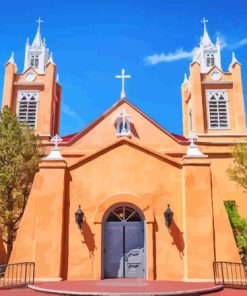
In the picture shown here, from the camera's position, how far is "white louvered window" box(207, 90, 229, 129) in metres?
30.8

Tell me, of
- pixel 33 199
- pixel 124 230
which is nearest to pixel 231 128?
pixel 124 230

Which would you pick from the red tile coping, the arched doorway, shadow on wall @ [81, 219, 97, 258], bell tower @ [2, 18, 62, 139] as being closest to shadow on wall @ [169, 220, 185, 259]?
the arched doorway

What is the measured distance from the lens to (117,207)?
15500 mm

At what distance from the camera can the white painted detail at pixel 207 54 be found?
34.8 metres

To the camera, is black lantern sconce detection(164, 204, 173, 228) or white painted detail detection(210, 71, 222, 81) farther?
white painted detail detection(210, 71, 222, 81)

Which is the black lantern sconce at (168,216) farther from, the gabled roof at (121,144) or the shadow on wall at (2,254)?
the shadow on wall at (2,254)

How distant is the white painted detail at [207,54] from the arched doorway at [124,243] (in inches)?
888

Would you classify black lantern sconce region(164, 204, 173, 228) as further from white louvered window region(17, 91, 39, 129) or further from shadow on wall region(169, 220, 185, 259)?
white louvered window region(17, 91, 39, 129)

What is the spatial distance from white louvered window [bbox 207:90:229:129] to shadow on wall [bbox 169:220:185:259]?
56.8 ft

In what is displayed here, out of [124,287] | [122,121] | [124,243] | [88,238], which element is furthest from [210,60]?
[124,287]

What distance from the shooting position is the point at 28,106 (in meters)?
31.1

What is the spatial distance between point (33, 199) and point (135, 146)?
4926mm

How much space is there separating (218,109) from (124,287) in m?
22.3

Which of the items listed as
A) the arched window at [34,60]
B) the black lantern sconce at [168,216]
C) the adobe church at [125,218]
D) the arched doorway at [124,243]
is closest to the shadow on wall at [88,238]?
the adobe church at [125,218]
